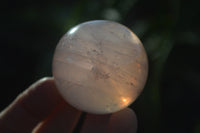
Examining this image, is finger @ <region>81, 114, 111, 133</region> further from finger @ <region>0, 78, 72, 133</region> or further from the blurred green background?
the blurred green background

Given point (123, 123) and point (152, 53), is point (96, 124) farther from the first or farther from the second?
point (152, 53)

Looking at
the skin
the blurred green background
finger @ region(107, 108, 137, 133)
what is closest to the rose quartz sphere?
finger @ region(107, 108, 137, 133)

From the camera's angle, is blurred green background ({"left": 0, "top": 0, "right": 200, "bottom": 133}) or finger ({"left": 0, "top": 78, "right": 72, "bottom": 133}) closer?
finger ({"left": 0, "top": 78, "right": 72, "bottom": 133})

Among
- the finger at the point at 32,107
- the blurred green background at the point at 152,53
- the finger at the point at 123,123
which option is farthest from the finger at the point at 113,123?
the blurred green background at the point at 152,53

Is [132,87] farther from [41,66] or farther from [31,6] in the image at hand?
[31,6]

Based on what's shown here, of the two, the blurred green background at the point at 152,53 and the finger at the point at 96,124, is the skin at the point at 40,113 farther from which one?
the blurred green background at the point at 152,53
